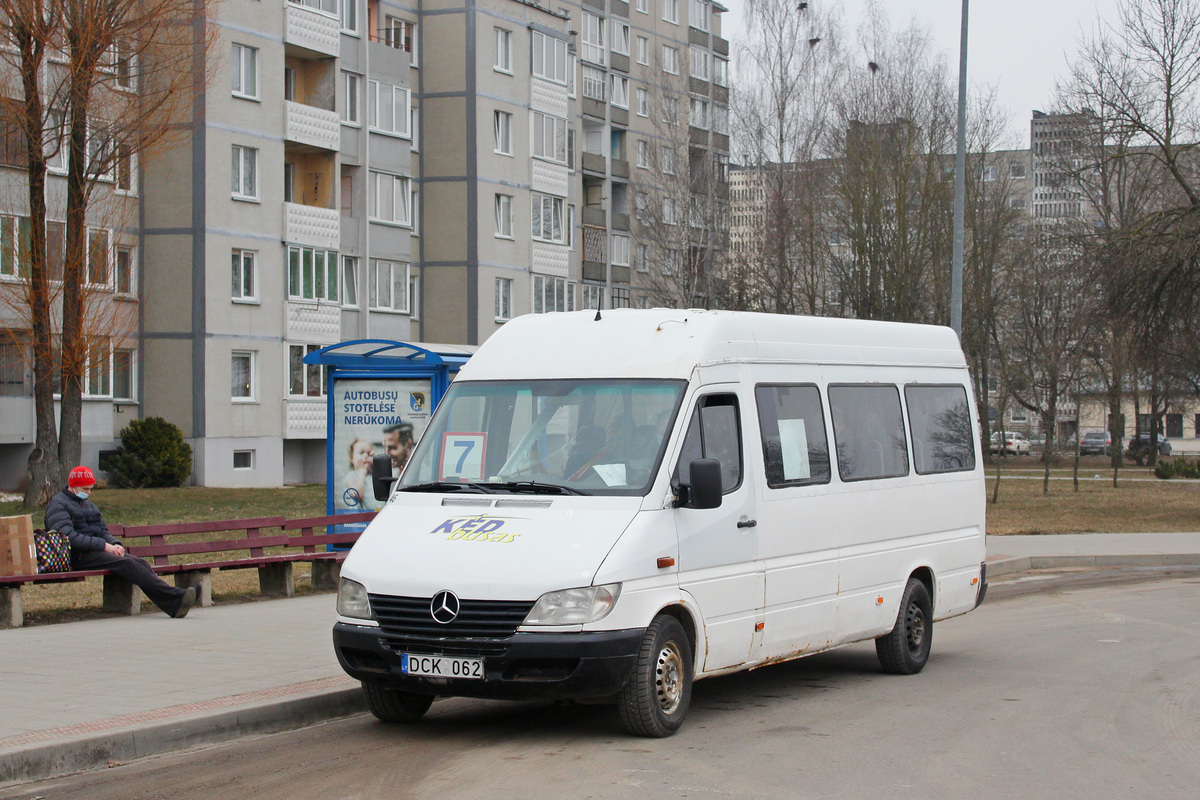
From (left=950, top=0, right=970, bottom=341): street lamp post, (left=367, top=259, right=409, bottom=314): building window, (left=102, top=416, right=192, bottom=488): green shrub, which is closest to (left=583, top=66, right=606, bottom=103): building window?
(left=367, top=259, right=409, bottom=314): building window

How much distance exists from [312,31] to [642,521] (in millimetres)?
38862

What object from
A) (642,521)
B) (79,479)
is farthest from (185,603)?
(642,521)

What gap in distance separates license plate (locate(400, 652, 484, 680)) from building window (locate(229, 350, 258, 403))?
113 feet

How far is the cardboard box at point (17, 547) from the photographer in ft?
38.6

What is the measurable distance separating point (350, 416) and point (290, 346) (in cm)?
2571

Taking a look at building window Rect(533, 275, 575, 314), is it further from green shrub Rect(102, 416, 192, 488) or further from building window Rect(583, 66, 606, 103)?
green shrub Rect(102, 416, 192, 488)

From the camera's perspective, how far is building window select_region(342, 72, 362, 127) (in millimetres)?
46438

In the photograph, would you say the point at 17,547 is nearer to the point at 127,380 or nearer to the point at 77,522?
the point at 77,522

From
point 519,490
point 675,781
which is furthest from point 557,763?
point 519,490

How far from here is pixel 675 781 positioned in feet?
22.6

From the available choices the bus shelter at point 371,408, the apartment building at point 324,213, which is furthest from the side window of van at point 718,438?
the apartment building at point 324,213

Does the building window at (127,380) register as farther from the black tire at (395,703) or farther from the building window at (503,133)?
the black tire at (395,703)

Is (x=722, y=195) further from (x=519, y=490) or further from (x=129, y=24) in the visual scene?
(x=519, y=490)

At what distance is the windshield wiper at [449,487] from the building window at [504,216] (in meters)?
44.3
